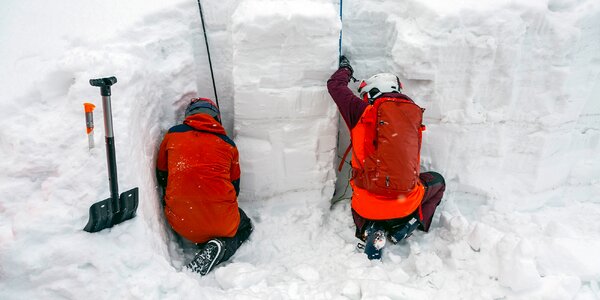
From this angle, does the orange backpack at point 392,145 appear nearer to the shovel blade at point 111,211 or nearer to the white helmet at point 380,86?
the white helmet at point 380,86

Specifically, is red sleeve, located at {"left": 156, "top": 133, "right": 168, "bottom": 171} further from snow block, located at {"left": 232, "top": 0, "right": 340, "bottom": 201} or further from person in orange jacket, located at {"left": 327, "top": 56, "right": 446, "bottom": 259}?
person in orange jacket, located at {"left": 327, "top": 56, "right": 446, "bottom": 259}

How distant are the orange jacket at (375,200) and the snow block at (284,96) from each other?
0.44 metres

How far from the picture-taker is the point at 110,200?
2.34m

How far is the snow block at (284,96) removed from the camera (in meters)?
3.44

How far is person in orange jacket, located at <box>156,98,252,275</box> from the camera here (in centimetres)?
303

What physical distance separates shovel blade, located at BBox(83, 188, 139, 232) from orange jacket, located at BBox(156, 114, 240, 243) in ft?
1.89

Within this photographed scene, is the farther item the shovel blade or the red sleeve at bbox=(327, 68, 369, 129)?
the red sleeve at bbox=(327, 68, 369, 129)

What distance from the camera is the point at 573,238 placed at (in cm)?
322

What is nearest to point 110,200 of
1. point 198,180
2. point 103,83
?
point 103,83

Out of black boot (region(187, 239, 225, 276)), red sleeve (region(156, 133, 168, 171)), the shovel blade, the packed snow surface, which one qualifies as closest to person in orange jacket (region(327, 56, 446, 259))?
the packed snow surface

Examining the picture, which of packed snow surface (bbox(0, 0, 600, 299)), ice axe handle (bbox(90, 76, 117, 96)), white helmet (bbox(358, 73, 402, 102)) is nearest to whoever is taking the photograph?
ice axe handle (bbox(90, 76, 117, 96))

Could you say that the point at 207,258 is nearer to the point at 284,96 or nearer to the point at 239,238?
the point at 239,238

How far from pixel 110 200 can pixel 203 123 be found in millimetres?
1013

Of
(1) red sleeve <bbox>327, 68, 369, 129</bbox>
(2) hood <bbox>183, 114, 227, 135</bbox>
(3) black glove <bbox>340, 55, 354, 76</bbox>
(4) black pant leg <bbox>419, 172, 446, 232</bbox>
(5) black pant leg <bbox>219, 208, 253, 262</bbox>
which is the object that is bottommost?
(5) black pant leg <bbox>219, 208, 253, 262</bbox>
